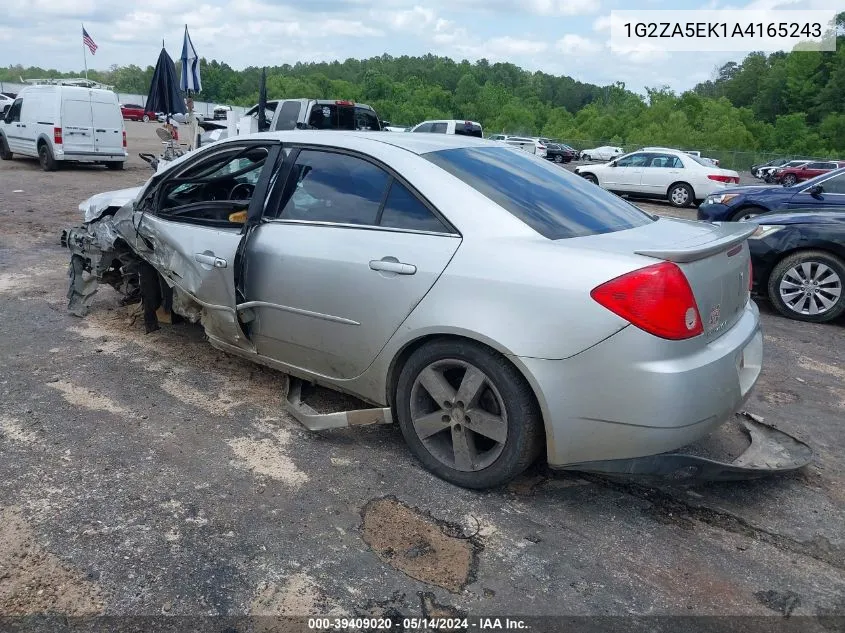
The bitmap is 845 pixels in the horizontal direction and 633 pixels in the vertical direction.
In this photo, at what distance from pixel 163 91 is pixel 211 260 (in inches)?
563

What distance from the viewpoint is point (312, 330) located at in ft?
11.4

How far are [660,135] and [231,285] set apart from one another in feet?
193

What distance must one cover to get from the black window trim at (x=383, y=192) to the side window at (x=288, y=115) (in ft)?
36.2

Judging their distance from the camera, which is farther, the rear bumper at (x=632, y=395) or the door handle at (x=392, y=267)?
the door handle at (x=392, y=267)

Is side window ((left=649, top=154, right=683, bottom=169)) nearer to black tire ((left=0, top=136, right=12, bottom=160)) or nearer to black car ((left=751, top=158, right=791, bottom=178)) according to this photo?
black tire ((left=0, top=136, right=12, bottom=160))

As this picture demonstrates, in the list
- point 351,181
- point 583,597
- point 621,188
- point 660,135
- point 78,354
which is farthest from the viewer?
point 660,135

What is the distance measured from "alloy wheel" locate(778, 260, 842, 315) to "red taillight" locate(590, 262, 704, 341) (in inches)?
183

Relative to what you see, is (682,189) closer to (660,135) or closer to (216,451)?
(216,451)

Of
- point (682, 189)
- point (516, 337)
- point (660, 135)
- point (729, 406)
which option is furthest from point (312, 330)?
point (660, 135)

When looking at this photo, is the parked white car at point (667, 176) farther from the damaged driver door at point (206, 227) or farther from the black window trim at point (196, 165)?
the black window trim at point (196, 165)

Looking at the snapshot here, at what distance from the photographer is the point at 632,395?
2.55 metres

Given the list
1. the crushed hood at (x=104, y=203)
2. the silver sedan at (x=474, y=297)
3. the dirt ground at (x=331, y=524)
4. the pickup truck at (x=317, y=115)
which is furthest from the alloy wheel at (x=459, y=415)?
the pickup truck at (x=317, y=115)

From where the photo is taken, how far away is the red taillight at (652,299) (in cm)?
253

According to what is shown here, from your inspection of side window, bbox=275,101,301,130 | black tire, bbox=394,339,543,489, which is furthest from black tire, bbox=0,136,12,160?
black tire, bbox=394,339,543,489
